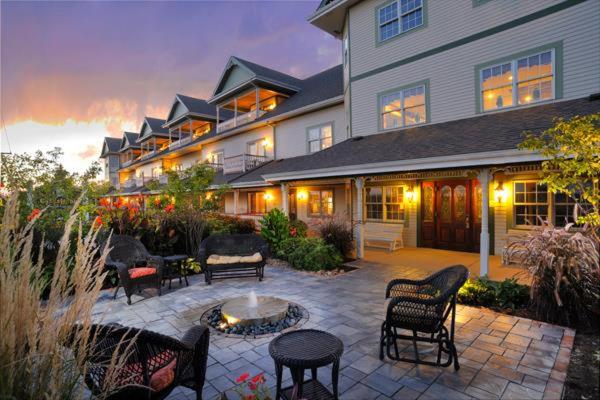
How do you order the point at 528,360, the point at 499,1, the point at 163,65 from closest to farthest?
1. the point at 528,360
2. the point at 499,1
3. the point at 163,65

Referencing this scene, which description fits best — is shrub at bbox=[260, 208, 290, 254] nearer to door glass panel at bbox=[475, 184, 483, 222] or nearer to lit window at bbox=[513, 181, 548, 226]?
door glass panel at bbox=[475, 184, 483, 222]

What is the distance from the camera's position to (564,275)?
4.46m

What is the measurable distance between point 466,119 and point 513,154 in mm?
3404

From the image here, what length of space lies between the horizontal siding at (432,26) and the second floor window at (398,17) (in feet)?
0.75

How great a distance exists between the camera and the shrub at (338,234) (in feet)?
31.5

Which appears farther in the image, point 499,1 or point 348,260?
point 348,260

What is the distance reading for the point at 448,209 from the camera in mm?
10727

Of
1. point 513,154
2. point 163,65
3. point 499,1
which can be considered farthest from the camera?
point 163,65

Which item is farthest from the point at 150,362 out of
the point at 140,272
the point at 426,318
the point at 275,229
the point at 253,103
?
the point at 253,103

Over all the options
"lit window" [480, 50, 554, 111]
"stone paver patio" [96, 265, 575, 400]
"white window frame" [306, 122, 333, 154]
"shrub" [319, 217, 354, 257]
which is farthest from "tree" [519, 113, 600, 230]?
"white window frame" [306, 122, 333, 154]

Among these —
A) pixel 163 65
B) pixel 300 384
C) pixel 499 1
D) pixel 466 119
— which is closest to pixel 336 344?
pixel 300 384

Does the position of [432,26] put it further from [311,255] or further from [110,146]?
[110,146]

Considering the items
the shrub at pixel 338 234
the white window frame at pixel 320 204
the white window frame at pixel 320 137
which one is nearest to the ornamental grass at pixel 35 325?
the shrub at pixel 338 234

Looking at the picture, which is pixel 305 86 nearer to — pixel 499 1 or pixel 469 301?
pixel 499 1
